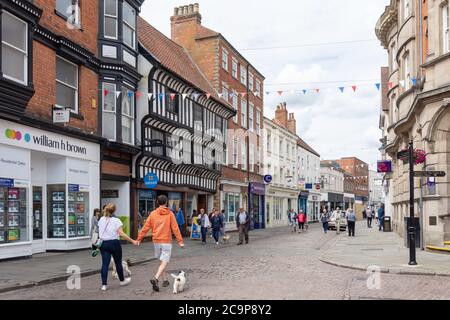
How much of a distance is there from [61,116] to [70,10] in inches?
163

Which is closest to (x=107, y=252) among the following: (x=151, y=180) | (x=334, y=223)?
(x=151, y=180)

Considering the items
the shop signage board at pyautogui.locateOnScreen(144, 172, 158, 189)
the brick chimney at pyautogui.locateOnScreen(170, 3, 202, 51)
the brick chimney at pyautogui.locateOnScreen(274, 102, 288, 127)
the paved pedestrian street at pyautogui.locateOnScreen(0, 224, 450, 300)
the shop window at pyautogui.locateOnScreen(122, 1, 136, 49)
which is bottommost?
the paved pedestrian street at pyautogui.locateOnScreen(0, 224, 450, 300)

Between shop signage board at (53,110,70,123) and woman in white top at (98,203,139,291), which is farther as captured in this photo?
shop signage board at (53,110,70,123)

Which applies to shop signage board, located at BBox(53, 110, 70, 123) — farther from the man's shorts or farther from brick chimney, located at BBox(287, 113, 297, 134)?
brick chimney, located at BBox(287, 113, 297, 134)

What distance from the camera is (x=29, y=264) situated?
13945 mm

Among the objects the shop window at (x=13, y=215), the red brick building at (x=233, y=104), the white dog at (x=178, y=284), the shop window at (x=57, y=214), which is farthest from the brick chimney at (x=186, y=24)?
the white dog at (x=178, y=284)

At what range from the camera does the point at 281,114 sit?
5581 centimetres

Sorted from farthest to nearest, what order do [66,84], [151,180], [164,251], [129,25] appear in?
[129,25], [151,180], [66,84], [164,251]

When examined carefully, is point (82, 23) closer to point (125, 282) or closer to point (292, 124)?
point (125, 282)

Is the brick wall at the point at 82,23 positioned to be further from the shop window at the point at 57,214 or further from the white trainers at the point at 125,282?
the white trainers at the point at 125,282

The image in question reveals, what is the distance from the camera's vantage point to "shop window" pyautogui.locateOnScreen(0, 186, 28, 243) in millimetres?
14539

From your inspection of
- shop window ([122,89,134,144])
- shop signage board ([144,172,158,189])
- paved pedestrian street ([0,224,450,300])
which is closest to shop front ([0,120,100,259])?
shop window ([122,89,134,144])

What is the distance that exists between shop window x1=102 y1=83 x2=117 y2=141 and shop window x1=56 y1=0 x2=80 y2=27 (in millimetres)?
2773

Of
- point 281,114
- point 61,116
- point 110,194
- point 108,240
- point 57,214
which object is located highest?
point 281,114
